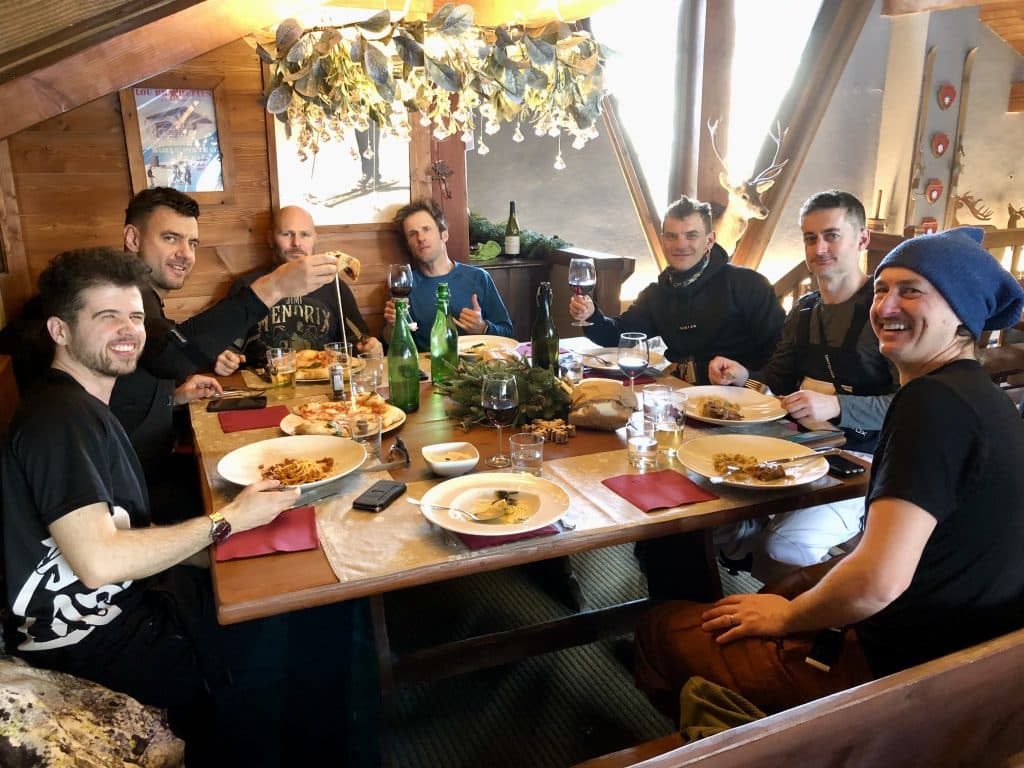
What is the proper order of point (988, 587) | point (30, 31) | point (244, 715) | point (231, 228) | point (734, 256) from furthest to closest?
1. point (734, 256)
2. point (231, 228)
3. point (244, 715)
4. point (988, 587)
5. point (30, 31)

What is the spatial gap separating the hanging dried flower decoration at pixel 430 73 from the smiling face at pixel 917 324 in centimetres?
111

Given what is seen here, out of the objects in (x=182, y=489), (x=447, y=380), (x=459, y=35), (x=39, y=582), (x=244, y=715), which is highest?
(x=459, y=35)

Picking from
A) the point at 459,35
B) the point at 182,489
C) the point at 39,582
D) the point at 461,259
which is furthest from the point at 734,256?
the point at 39,582

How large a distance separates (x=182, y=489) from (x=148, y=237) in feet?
3.28

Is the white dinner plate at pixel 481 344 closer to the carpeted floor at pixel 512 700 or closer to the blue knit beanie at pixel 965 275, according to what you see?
the carpeted floor at pixel 512 700

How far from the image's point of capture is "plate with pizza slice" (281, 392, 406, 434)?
1956 millimetres

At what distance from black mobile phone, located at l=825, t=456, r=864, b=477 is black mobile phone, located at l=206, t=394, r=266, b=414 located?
1579 millimetres

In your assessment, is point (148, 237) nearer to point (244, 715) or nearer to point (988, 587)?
point (244, 715)

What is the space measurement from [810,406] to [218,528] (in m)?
1.42

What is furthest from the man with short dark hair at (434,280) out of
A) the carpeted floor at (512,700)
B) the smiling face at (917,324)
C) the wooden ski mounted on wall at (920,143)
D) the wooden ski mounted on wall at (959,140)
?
the wooden ski mounted on wall at (959,140)

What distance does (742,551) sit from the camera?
2252 mm

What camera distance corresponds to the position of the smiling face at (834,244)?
2.33 metres

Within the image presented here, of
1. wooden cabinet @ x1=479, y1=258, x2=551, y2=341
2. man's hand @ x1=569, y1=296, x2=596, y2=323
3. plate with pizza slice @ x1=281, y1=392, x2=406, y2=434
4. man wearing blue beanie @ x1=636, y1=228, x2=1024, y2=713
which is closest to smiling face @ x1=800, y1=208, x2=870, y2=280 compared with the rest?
man's hand @ x1=569, y1=296, x2=596, y2=323

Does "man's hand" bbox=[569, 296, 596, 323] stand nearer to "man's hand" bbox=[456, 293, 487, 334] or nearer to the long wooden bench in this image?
"man's hand" bbox=[456, 293, 487, 334]
